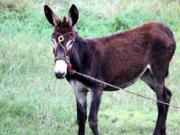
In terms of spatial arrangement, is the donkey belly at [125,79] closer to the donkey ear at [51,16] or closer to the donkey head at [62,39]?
the donkey head at [62,39]

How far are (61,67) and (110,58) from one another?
1.23m

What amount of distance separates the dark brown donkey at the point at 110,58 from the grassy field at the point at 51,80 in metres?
0.78

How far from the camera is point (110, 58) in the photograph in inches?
291

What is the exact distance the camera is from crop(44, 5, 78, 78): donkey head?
636 cm

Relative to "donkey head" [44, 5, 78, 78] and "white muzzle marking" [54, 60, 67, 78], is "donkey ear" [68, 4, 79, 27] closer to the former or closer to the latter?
"donkey head" [44, 5, 78, 78]

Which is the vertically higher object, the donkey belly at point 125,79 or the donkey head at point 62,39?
the donkey head at point 62,39

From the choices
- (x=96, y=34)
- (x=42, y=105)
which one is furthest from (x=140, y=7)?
(x=42, y=105)

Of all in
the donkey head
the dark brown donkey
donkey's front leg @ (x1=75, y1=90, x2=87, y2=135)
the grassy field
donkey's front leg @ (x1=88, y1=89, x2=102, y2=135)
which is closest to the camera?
the donkey head

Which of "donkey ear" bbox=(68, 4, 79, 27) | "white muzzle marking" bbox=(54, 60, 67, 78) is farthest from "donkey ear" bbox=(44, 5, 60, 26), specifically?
"white muzzle marking" bbox=(54, 60, 67, 78)

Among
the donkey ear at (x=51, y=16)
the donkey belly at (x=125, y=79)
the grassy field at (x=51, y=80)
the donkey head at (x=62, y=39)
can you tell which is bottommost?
the grassy field at (x=51, y=80)

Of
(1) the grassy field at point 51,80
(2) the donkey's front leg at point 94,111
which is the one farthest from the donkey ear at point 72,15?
(1) the grassy field at point 51,80

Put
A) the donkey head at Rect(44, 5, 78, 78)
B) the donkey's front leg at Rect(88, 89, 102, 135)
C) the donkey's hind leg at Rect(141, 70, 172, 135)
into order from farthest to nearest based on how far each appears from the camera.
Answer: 1. the donkey's hind leg at Rect(141, 70, 172, 135)
2. the donkey's front leg at Rect(88, 89, 102, 135)
3. the donkey head at Rect(44, 5, 78, 78)

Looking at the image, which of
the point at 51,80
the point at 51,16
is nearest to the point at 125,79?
the point at 51,16

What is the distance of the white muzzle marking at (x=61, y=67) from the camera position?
6.25 meters
